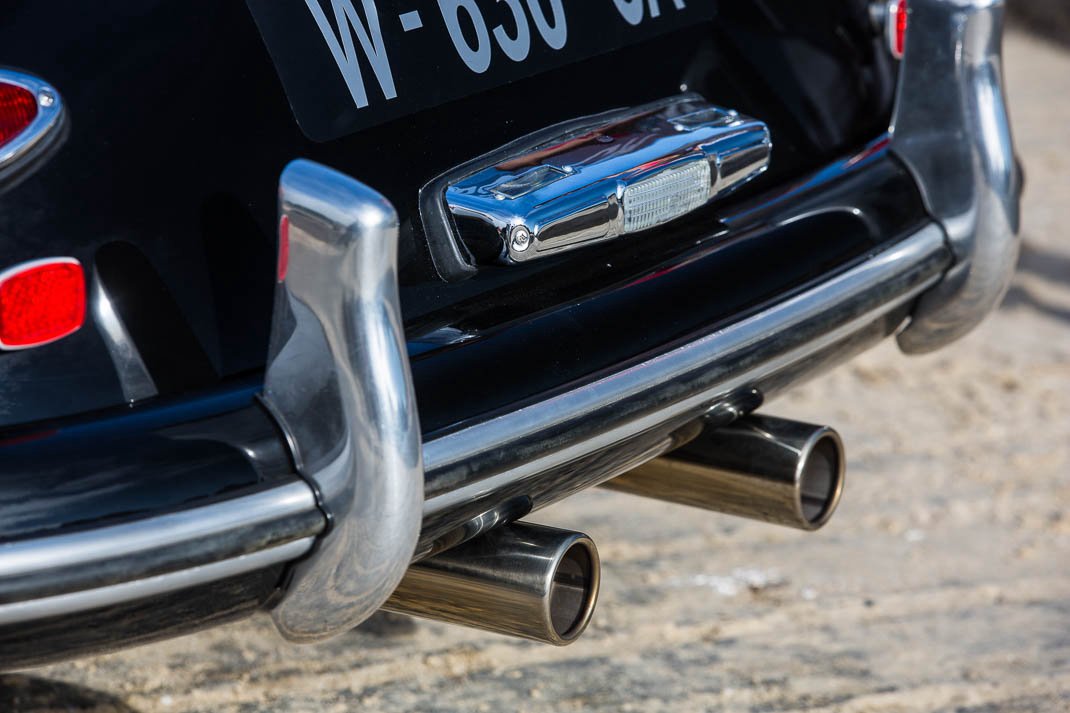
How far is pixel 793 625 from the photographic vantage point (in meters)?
2.84

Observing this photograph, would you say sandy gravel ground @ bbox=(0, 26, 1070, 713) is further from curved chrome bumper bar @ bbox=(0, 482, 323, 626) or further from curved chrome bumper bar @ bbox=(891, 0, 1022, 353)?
curved chrome bumper bar @ bbox=(0, 482, 323, 626)

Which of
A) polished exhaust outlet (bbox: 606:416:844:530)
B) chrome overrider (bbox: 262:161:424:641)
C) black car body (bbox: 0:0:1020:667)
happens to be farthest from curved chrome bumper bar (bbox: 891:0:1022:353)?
chrome overrider (bbox: 262:161:424:641)

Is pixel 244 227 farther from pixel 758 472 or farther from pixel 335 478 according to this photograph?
pixel 758 472

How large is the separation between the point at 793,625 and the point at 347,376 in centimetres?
164

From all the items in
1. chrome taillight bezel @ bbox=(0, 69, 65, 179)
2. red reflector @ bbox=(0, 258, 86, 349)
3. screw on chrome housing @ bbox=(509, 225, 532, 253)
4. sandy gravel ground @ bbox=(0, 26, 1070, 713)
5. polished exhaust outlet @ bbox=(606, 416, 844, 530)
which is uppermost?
chrome taillight bezel @ bbox=(0, 69, 65, 179)

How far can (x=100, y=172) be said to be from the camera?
161 centimetres

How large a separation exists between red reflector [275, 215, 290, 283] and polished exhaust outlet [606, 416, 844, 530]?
2.82 feet

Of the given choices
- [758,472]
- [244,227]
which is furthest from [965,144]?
[244,227]

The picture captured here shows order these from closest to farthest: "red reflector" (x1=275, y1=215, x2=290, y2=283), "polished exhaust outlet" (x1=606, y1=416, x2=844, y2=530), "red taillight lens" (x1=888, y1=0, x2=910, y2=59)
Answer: "red reflector" (x1=275, y1=215, x2=290, y2=283) → "polished exhaust outlet" (x1=606, y1=416, x2=844, y2=530) → "red taillight lens" (x1=888, y1=0, x2=910, y2=59)

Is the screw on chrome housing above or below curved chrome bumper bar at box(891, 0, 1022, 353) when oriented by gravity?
above

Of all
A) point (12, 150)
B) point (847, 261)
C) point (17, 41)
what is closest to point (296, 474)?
point (12, 150)

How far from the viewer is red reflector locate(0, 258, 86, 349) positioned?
154 centimetres

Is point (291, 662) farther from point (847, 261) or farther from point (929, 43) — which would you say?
point (929, 43)

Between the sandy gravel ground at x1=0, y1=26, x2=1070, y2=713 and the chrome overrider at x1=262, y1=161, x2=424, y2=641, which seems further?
the sandy gravel ground at x1=0, y1=26, x2=1070, y2=713
